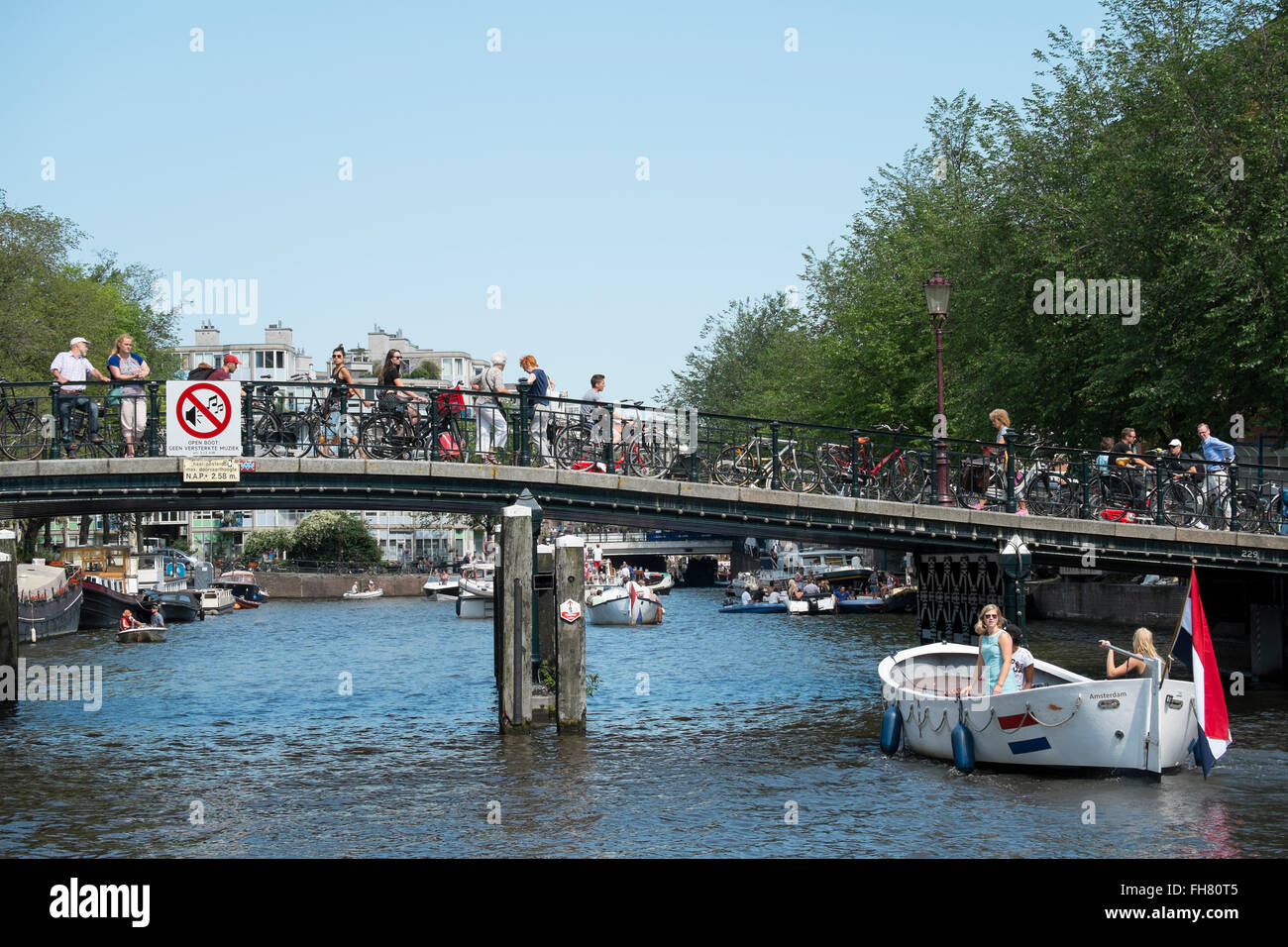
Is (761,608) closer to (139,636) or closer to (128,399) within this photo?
(139,636)

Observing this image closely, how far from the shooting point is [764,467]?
24.3 m

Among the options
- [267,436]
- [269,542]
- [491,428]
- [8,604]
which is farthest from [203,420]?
[269,542]

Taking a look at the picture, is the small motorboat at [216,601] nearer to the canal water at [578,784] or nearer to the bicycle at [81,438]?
the canal water at [578,784]

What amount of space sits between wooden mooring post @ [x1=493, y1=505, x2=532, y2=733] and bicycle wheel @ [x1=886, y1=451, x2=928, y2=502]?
6.66m

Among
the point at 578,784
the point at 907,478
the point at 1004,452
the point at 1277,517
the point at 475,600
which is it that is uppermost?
the point at 1004,452

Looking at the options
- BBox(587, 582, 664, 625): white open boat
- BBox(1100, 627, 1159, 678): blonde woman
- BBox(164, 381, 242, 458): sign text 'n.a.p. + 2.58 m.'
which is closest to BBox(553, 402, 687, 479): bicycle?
BBox(164, 381, 242, 458): sign text 'n.a.p. + 2.58 m.'

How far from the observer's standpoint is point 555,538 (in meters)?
22.3

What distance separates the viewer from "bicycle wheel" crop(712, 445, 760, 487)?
23.8 metres

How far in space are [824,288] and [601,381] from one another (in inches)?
1716

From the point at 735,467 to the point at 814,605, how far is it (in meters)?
40.5

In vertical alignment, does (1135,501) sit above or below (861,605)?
above

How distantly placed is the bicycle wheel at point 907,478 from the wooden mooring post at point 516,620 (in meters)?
6.66
